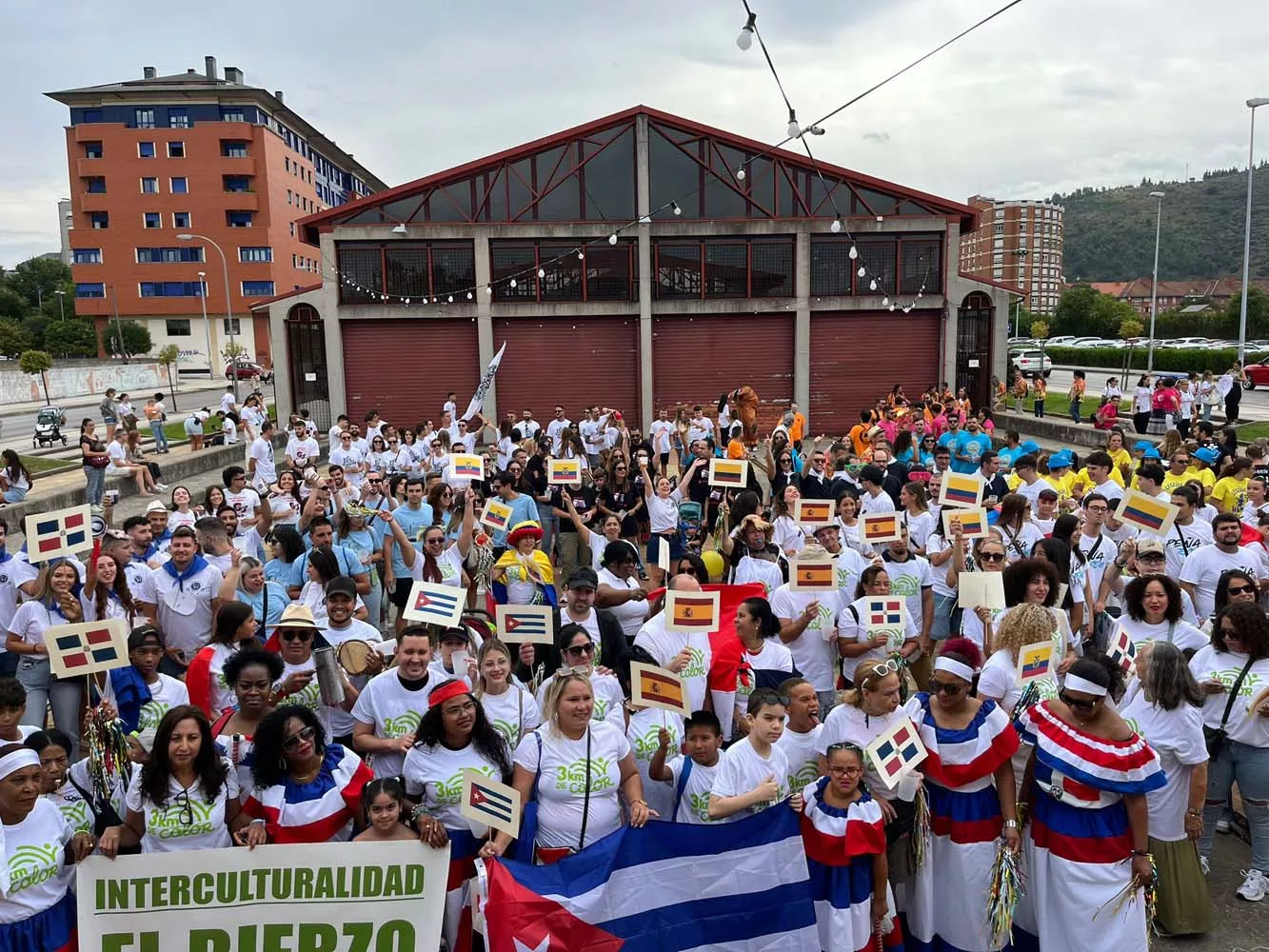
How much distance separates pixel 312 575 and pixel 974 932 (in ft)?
15.9

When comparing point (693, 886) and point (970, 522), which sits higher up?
point (970, 522)

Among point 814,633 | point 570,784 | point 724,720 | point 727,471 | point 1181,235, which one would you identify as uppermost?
point 1181,235

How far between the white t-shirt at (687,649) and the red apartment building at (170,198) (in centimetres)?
7165

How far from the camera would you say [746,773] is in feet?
14.5

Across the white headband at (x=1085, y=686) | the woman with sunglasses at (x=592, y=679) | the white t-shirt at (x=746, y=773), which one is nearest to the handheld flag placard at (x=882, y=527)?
the woman with sunglasses at (x=592, y=679)

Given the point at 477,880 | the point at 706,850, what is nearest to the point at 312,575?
the point at 477,880

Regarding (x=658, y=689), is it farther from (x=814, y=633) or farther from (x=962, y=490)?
(x=962, y=490)

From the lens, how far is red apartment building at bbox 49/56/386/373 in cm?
6950

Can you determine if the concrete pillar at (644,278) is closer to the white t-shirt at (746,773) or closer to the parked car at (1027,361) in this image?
the white t-shirt at (746,773)

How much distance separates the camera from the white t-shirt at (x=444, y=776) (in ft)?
14.3

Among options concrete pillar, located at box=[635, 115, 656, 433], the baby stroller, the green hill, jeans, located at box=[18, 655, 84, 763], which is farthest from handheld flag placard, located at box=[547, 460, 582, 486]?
the green hill

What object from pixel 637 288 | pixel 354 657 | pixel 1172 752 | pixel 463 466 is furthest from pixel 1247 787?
pixel 637 288

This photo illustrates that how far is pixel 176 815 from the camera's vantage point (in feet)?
13.3

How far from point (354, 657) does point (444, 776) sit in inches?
56.1
